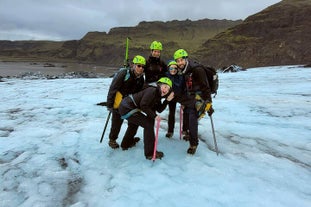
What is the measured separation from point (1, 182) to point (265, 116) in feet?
A: 25.7

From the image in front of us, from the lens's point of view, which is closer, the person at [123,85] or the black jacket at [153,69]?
the person at [123,85]

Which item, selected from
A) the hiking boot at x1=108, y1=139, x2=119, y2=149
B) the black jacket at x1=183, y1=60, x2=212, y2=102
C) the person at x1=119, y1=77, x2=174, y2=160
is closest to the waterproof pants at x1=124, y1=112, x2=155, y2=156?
the person at x1=119, y1=77, x2=174, y2=160

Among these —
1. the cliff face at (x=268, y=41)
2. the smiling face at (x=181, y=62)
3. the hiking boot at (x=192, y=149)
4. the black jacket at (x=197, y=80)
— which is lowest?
the hiking boot at (x=192, y=149)

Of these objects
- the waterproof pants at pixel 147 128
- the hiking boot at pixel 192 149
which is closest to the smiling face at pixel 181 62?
the waterproof pants at pixel 147 128

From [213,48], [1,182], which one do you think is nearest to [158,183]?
[1,182]

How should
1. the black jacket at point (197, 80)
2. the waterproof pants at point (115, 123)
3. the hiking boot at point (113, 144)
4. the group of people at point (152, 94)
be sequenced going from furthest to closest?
1. the hiking boot at point (113, 144)
2. the waterproof pants at point (115, 123)
3. the black jacket at point (197, 80)
4. the group of people at point (152, 94)

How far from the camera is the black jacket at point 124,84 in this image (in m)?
6.09

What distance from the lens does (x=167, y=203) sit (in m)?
4.43

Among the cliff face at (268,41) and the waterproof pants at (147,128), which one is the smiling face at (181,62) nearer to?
the waterproof pants at (147,128)

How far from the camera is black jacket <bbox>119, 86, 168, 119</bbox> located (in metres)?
5.55

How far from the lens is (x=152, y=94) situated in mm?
5555

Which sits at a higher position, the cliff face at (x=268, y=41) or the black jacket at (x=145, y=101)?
the cliff face at (x=268, y=41)

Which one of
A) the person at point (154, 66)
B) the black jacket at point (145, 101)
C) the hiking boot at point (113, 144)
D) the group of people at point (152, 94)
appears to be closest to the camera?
the black jacket at point (145, 101)

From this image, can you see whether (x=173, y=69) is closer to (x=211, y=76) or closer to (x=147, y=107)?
(x=211, y=76)
